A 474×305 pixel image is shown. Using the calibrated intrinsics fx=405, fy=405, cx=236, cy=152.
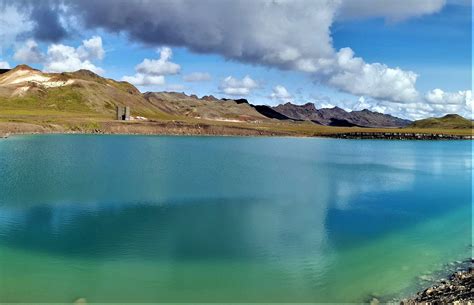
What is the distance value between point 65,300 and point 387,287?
1625 cm

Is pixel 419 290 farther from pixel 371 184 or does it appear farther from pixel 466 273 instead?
pixel 371 184

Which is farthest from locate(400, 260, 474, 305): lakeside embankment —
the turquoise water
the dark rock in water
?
the turquoise water

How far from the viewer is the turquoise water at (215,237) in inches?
813

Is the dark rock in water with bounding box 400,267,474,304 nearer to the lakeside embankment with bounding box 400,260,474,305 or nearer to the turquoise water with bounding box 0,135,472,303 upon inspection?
the lakeside embankment with bounding box 400,260,474,305

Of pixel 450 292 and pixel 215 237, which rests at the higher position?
pixel 450 292

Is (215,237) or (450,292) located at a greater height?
(450,292)

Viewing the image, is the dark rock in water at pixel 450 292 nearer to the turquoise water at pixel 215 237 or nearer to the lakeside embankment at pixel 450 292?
the lakeside embankment at pixel 450 292

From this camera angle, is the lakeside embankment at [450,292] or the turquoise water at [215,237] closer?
the lakeside embankment at [450,292]

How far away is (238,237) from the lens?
2852cm

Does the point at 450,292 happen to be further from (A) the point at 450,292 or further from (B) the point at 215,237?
(B) the point at 215,237

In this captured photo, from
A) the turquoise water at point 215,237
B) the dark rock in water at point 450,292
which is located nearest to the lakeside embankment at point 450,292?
the dark rock in water at point 450,292

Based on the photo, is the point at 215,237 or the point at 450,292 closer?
the point at 450,292

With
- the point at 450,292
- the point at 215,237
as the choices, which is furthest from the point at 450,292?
the point at 215,237

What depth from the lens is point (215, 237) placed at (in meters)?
28.3
